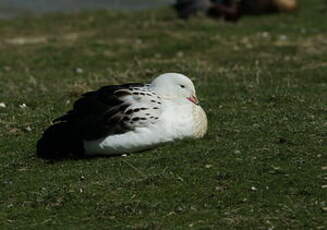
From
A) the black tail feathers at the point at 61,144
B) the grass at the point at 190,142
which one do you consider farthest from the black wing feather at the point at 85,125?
the grass at the point at 190,142

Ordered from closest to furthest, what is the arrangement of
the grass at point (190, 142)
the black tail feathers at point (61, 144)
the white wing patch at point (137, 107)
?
1. the grass at point (190, 142)
2. the white wing patch at point (137, 107)
3. the black tail feathers at point (61, 144)

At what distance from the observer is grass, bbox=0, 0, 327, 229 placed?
7500 millimetres

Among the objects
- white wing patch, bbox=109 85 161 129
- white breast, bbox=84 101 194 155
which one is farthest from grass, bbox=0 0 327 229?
white wing patch, bbox=109 85 161 129

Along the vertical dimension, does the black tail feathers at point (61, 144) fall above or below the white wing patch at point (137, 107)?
below

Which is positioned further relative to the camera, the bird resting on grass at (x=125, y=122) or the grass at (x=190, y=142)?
the bird resting on grass at (x=125, y=122)

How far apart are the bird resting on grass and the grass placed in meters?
0.16

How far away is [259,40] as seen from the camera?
18.2 metres

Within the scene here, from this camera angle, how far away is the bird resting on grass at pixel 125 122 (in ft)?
29.6

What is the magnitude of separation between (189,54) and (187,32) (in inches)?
89.9

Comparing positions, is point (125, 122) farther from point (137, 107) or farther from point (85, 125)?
point (85, 125)

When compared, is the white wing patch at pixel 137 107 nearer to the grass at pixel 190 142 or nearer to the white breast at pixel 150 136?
the white breast at pixel 150 136

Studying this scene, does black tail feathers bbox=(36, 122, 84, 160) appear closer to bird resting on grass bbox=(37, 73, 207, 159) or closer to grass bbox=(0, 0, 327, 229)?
bird resting on grass bbox=(37, 73, 207, 159)

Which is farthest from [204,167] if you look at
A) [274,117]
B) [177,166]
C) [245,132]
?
[274,117]

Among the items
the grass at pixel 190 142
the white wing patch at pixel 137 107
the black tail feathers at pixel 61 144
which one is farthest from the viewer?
the black tail feathers at pixel 61 144
